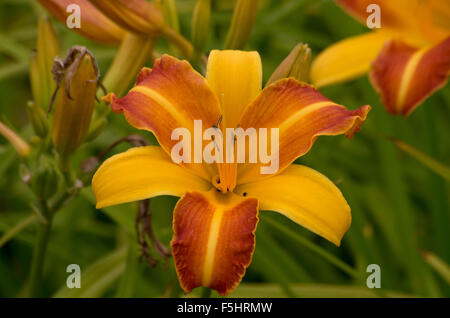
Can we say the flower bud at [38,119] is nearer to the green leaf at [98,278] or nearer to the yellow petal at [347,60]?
the green leaf at [98,278]

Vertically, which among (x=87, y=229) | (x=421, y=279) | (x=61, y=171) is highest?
(x=87, y=229)

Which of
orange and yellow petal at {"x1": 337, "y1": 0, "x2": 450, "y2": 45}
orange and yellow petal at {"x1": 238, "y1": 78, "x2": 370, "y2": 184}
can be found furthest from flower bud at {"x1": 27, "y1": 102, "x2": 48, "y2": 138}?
orange and yellow petal at {"x1": 337, "y1": 0, "x2": 450, "y2": 45}

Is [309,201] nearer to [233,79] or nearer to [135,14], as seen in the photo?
[233,79]

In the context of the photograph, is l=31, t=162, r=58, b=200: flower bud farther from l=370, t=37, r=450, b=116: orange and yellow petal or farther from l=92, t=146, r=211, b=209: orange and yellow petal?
l=370, t=37, r=450, b=116: orange and yellow petal

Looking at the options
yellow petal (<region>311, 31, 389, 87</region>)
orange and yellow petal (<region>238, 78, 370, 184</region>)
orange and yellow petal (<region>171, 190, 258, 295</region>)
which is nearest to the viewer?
orange and yellow petal (<region>171, 190, 258, 295</region>)

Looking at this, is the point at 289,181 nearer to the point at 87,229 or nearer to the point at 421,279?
the point at 421,279

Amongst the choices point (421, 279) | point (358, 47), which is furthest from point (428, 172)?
point (358, 47)
